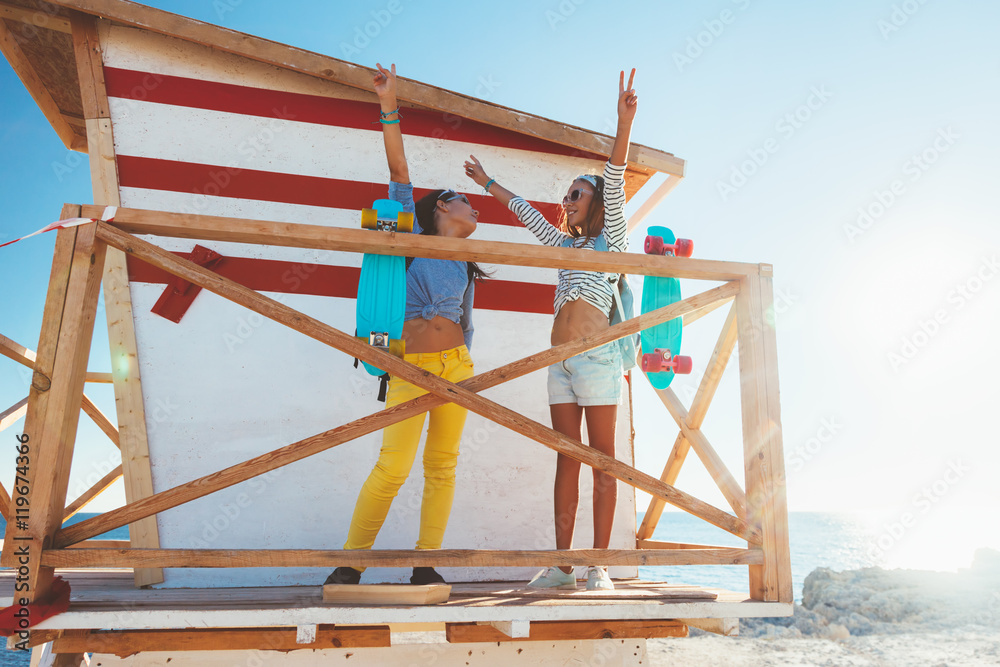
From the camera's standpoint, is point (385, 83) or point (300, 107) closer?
point (385, 83)

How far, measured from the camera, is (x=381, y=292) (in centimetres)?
304

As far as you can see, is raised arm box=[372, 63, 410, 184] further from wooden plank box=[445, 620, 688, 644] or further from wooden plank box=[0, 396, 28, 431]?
wooden plank box=[0, 396, 28, 431]

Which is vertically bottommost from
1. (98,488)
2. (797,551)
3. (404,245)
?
(797,551)

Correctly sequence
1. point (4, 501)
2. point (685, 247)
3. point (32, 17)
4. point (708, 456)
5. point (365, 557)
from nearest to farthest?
point (365, 557) < point (685, 247) < point (708, 456) < point (32, 17) < point (4, 501)

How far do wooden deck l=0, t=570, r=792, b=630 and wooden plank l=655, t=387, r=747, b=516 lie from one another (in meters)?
0.50

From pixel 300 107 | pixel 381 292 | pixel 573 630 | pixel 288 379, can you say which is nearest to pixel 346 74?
pixel 300 107

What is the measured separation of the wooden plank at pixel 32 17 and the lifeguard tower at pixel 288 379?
0.02 meters

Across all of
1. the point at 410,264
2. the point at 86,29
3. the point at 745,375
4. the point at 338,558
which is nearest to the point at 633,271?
the point at 745,375

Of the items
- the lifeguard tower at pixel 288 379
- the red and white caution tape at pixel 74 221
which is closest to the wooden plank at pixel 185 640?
the lifeguard tower at pixel 288 379

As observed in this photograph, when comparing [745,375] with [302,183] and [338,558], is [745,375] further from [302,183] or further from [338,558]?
[302,183]

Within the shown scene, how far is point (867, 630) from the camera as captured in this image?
55.8 ft

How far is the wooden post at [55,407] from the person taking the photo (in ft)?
7.95

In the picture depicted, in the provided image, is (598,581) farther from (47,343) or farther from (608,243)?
(47,343)

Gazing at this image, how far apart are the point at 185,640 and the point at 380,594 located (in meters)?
0.92
